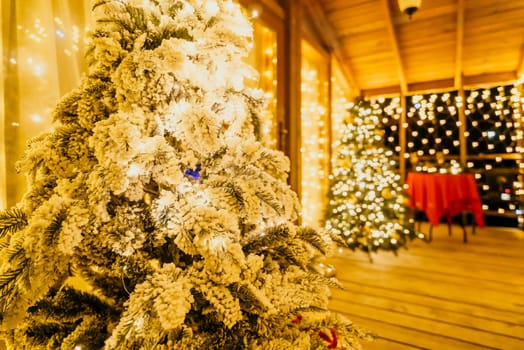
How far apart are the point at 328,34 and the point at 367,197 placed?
7.65 ft

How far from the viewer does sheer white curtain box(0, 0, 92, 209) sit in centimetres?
133

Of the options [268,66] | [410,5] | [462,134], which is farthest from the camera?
[462,134]

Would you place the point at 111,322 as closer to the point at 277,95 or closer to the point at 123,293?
the point at 123,293

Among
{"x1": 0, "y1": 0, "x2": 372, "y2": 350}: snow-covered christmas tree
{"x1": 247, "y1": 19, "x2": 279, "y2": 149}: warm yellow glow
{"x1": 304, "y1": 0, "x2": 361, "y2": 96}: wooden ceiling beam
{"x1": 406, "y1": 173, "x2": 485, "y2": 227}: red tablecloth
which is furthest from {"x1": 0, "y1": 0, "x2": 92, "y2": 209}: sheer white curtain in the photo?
{"x1": 406, "y1": 173, "x2": 485, "y2": 227}: red tablecloth

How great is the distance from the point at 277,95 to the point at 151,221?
2453 millimetres

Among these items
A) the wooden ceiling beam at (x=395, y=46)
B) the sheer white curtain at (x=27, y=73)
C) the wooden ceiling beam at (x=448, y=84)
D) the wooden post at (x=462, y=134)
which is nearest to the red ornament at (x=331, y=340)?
the sheer white curtain at (x=27, y=73)

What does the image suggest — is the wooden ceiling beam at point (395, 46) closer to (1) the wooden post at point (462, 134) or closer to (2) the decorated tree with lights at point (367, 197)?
(1) the wooden post at point (462, 134)

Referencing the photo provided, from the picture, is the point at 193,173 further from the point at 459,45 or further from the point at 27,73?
the point at 459,45

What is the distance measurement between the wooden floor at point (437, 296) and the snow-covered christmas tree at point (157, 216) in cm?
122

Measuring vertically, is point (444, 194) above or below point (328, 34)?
below

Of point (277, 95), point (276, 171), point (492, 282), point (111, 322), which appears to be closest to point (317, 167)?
point (277, 95)

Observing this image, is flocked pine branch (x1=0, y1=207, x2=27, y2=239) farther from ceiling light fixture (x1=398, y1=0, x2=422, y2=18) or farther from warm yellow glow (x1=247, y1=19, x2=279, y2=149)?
ceiling light fixture (x1=398, y1=0, x2=422, y2=18)

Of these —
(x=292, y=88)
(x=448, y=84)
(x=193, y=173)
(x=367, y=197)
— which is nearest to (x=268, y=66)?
(x=292, y=88)

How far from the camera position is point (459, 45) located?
411cm
